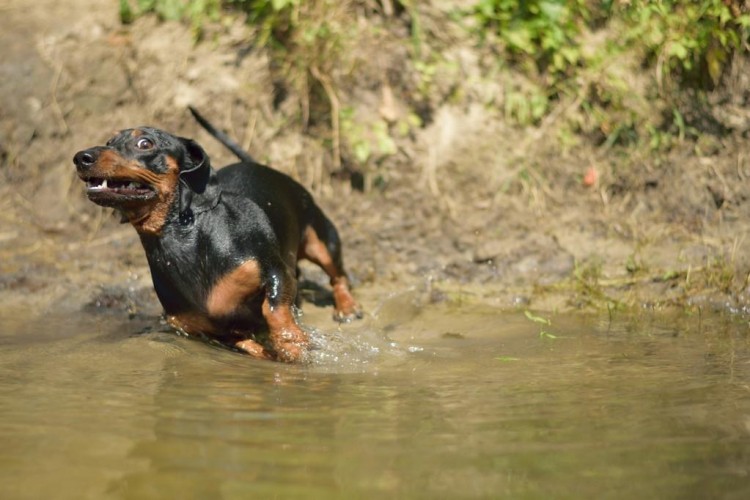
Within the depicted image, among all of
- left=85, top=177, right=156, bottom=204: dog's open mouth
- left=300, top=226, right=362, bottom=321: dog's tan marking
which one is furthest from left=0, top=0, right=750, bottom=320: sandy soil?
left=85, top=177, right=156, bottom=204: dog's open mouth

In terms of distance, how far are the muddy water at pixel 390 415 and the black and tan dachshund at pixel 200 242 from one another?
22 cm

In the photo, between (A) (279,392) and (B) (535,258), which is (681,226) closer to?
(B) (535,258)

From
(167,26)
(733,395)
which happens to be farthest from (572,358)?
(167,26)

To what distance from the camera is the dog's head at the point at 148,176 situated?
462cm

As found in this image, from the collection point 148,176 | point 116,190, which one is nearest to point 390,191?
point 148,176

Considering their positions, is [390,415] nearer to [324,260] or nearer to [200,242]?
[200,242]

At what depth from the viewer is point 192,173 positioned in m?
5.00

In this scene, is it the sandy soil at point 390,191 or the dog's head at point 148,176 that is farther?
the sandy soil at point 390,191

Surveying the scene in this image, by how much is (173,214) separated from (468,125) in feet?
9.24

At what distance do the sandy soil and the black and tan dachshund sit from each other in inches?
41.2

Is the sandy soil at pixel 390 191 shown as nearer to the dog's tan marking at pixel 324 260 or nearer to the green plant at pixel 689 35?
the dog's tan marking at pixel 324 260

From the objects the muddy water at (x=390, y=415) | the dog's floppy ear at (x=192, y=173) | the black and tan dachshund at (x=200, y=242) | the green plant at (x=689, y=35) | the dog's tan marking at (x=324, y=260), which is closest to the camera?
the muddy water at (x=390, y=415)

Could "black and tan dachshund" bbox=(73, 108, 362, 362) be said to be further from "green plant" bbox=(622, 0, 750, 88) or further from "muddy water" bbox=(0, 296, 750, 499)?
"green plant" bbox=(622, 0, 750, 88)

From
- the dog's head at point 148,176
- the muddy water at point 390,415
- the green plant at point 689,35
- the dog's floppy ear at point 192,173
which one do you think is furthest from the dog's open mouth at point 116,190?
the green plant at point 689,35
